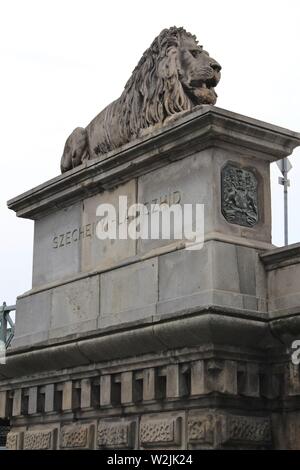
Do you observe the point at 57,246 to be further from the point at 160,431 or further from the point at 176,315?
the point at 160,431

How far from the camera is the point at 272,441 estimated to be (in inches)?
416

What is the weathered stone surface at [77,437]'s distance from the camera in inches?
469

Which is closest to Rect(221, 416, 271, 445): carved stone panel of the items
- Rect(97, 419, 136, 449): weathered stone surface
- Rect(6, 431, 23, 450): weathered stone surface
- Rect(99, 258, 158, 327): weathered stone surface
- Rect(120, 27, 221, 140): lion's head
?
Rect(97, 419, 136, 449): weathered stone surface

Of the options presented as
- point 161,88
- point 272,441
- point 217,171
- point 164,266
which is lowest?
point 272,441

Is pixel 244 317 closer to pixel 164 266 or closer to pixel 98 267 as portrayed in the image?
pixel 164 266

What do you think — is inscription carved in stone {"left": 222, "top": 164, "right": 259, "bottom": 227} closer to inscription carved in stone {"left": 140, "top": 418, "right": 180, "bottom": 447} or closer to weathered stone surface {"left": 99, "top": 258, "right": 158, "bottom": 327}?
weathered stone surface {"left": 99, "top": 258, "right": 158, "bottom": 327}

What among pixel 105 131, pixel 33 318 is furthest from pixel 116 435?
pixel 105 131

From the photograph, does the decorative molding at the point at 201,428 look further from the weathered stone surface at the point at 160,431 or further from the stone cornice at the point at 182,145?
the stone cornice at the point at 182,145

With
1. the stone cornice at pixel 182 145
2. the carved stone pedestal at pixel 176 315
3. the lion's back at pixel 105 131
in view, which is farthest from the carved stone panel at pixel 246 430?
the lion's back at pixel 105 131

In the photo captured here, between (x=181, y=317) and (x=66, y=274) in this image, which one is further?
(x=66, y=274)

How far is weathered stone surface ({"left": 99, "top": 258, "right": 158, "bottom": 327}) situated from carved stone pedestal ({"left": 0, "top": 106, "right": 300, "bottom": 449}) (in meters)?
0.02

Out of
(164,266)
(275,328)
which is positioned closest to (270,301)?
(275,328)

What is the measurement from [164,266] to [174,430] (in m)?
1.88

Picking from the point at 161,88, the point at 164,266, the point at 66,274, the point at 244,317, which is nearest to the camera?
the point at 244,317
